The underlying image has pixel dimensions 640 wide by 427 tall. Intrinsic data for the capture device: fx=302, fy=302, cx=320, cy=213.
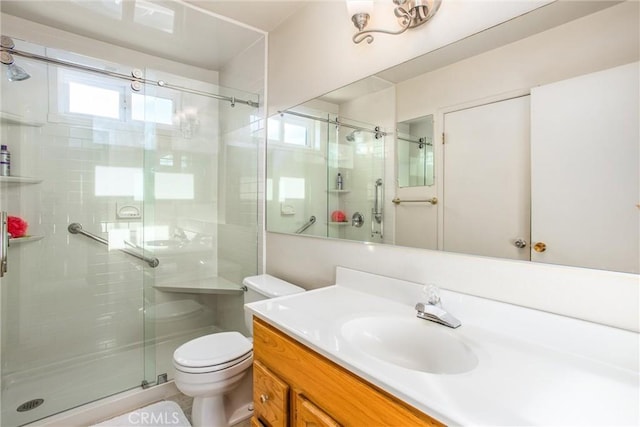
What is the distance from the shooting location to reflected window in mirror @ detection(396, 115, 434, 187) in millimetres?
1190

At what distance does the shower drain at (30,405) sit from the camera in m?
1.69

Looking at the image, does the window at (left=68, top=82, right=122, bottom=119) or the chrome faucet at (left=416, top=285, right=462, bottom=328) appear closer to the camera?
the chrome faucet at (left=416, top=285, right=462, bottom=328)

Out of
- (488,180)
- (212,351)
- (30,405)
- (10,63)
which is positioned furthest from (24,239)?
(488,180)

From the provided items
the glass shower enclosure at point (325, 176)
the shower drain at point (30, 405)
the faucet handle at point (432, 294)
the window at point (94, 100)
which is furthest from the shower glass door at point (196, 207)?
the faucet handle at point (432, 294)

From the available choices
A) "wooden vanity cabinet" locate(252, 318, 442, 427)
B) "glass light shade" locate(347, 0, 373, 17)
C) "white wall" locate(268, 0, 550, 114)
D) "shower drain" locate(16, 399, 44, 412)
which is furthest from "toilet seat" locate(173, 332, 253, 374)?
"glass light shade" locate(347, 0, 373, 17)

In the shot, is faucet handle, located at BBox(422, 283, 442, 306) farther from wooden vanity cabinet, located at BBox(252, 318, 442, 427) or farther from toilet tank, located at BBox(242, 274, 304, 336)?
toilet tank, located at BBox(242, 274, 304, 336)

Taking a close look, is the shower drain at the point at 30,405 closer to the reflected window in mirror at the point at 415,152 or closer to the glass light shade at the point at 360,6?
the reflected window in mirror at the point at 415,152

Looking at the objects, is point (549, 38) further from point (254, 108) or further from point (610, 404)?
point (254, 108)

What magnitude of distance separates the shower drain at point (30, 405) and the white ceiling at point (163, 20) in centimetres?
236

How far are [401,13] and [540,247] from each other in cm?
102

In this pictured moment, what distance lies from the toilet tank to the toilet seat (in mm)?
149

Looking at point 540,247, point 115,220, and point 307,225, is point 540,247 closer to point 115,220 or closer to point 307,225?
point 307,225

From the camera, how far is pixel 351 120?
1.56 meters

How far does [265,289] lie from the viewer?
67.9 inches
